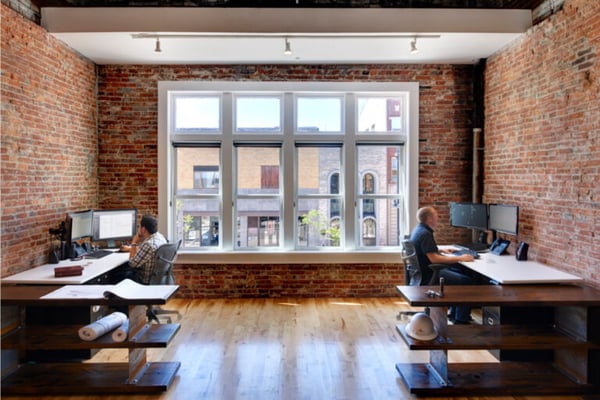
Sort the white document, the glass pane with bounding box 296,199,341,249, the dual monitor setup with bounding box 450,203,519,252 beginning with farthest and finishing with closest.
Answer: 1. the glass pane with bounding box 296,199,341,249
2. the dual monitor setup with bounding box 450,203,519,252
3. the white document

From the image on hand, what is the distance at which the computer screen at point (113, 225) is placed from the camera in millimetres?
4539

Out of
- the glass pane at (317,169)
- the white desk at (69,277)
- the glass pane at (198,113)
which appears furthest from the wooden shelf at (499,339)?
the glass pane at (198,113)

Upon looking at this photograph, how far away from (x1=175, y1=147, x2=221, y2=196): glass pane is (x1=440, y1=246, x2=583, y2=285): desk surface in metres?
3.41

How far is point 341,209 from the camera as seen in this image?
551 centimetres

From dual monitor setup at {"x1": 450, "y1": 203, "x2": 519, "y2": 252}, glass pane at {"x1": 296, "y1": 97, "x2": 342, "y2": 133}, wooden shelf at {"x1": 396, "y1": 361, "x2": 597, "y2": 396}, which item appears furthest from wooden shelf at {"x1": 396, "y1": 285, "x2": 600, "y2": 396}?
glass pane at {"x1": 296, "y1": 97, "x2": 342, "y2": 133}

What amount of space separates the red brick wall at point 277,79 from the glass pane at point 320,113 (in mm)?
311

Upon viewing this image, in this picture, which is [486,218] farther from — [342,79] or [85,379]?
[85,379]

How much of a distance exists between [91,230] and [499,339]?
13.8ft

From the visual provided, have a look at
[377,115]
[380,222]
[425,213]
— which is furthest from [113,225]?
[377,115]

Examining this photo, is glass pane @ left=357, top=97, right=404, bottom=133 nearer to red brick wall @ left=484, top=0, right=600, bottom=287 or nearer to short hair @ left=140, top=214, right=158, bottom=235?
red brick wall @ left=484, top=0, right=600, bottom=287

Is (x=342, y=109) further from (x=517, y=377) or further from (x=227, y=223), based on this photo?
(x=517, y=377)

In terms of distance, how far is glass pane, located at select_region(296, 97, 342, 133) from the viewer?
5.49m

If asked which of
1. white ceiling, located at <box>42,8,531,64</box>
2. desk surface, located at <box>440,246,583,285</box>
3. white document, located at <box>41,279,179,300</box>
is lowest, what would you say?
white document, located at <box>41,279,179,300</box>

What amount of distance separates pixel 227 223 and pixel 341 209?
1597 mm
